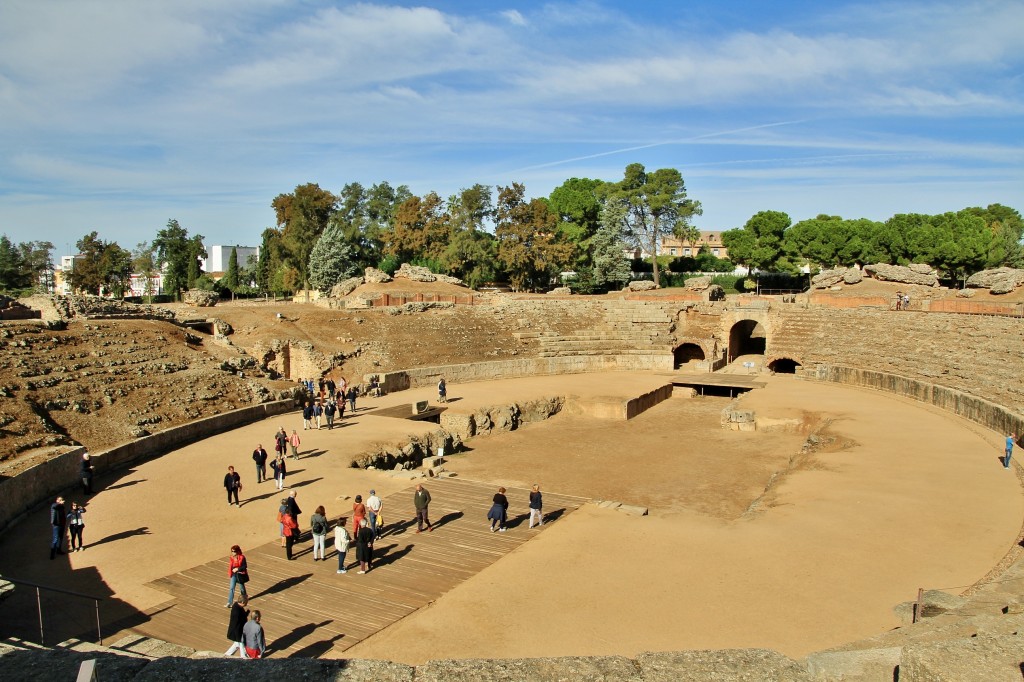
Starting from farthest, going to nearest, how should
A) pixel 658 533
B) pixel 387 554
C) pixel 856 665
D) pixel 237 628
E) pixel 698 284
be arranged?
pixel 698 284, pixel 658 533, pixel 387 554, pixel 237 628, pixel 856 665

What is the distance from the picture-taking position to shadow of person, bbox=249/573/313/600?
1169cm

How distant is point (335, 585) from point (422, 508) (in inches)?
108

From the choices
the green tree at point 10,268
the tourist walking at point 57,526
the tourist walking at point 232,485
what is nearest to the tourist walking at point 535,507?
the tourist walking at point 232,485

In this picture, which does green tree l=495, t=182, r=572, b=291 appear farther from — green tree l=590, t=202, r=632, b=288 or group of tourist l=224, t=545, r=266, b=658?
group of tourist l=224, t=545, r=266, b=658

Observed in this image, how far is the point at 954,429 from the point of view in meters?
23.4

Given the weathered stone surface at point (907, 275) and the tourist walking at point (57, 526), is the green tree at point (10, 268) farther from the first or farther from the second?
the weathered stone surface at point (907, 275)

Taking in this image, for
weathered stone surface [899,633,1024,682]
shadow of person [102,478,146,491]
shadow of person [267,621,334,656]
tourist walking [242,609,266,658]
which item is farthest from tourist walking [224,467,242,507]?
weathered stone surface [899,633,1024,682]

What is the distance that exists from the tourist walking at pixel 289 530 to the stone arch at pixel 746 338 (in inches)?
1278

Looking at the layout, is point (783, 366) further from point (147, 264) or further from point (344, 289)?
point (147, 264)

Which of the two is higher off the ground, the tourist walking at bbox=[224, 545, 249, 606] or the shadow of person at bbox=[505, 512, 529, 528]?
the tourist walking at bbox=[224, 545, 249, 606]

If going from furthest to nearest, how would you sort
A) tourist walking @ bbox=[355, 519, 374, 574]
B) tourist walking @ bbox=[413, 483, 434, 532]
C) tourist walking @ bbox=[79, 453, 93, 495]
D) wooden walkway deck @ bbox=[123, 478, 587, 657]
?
tourist walking @ bbox=[79, 453, 93, 495] < tourist walking @ bbox=[413, 483, 434, 532] < tourist walking @ bbox=[355, 519, 374, 574] < wooden walkway deck @ bbox=[123, 478, 587, 657]

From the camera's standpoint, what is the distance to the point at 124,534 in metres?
14.2

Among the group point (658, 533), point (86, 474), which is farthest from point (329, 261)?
point (658, 533)

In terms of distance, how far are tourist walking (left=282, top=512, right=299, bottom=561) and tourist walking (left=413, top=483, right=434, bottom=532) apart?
2413mm
